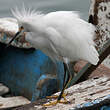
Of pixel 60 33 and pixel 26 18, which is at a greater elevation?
pixel 26 18

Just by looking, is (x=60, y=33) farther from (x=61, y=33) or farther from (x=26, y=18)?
(x=26, y=18)

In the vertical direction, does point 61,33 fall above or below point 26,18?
below

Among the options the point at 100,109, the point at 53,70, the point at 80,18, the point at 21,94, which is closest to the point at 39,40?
the point at 80,18

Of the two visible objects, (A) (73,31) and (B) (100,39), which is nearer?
(A) (73,31)

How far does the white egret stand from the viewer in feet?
6.73

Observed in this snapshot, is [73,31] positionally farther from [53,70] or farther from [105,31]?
[53,70]

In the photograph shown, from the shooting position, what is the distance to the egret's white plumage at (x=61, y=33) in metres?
2.05

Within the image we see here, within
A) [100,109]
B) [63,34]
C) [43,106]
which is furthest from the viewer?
[63,34]

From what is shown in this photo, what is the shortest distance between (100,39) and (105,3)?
35 centimetres

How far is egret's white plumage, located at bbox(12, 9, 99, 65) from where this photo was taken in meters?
2.05

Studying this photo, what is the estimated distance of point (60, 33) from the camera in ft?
6.73

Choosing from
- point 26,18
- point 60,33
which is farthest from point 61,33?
point 26,18

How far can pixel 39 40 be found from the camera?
6.94 ft

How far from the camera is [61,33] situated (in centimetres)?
205
